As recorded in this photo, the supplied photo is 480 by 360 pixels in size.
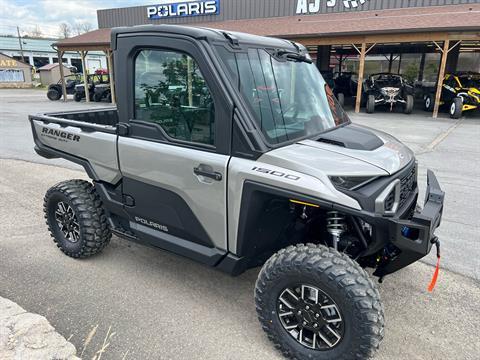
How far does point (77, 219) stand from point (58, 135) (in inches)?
35.7

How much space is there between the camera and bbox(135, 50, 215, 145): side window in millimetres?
2725

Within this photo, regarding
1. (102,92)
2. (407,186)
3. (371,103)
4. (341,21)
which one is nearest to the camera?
(407,186)

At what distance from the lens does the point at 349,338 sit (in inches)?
92.9

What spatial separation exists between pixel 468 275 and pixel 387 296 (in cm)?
97

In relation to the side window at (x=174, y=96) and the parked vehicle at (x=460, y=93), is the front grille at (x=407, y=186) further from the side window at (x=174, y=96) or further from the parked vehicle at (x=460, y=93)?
the parked vehicle at (x=460, y=93)

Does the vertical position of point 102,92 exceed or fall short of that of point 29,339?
it exceeds it

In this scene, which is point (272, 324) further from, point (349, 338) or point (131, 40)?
point (131, 40)

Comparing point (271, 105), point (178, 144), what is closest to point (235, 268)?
point (178, 144)

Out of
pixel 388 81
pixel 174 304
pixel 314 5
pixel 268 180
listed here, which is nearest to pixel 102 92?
pixel 314 5

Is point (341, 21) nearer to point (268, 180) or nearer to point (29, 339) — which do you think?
point (268, 180)

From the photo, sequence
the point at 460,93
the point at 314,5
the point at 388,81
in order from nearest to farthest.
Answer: the point at 460,93
the point at 388,81
the point at 314,5

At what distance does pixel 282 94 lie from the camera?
2.88 meters

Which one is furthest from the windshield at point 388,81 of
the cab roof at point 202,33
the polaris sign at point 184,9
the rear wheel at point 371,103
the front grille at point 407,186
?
the front grille at point 407,186

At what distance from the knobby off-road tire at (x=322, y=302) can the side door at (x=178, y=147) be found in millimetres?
517
